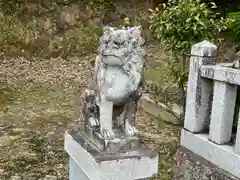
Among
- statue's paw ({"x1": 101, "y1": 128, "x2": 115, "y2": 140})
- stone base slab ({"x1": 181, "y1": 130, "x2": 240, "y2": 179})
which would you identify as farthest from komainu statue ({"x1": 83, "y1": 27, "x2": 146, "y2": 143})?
stone base slab ({"x1": 181, "y1": 130, "x2": 240, "y2": 179})

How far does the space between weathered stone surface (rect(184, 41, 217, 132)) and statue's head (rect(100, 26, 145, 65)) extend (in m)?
1.46

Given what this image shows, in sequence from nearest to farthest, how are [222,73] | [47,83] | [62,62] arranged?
[222,73]
[47,83]
[62,62]

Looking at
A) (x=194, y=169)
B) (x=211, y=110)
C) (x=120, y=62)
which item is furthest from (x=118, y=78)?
(x=194, y=169)

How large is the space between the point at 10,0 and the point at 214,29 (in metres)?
5.71

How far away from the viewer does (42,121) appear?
4.57 meters

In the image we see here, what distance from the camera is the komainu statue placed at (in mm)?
2100

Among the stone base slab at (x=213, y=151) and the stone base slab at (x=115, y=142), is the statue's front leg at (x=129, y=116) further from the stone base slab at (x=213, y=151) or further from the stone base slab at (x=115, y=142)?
the stone base slab at (x=213, y=151)

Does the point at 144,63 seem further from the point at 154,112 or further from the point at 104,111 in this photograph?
the point at 154,112

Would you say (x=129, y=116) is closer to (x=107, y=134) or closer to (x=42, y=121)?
(x=107, y=134)

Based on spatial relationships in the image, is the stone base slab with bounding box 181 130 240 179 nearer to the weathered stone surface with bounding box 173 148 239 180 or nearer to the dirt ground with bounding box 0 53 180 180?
the weathered stone surface with bounding box 173 148 239 180

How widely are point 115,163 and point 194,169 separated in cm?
156

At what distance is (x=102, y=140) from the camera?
2.19 metres

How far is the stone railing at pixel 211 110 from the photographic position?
10.2ft

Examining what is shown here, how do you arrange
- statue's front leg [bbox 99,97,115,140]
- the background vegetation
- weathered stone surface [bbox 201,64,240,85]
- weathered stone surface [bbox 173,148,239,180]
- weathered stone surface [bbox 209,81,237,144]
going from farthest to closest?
the background vegetation
weathered stone surface [bbox 173,148,239,180]
weathered stone surface [bbox 209,81,237,144]
weathered stone surface [bbox 201,64,240,85]
statue's front leg [bbox 99,97,115,140]
